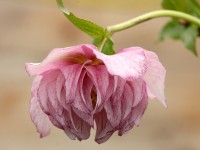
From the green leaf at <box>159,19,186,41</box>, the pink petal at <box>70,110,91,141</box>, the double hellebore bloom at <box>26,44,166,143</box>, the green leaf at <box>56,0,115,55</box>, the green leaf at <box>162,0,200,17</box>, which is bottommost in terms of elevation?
the green leaf at <box>159,19,186,41</box>

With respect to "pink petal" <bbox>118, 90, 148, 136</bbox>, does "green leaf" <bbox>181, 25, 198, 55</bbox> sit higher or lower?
lower

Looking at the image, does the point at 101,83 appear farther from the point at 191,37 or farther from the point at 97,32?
the point at 191,37

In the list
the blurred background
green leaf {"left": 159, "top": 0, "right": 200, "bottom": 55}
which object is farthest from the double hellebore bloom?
the blurred background

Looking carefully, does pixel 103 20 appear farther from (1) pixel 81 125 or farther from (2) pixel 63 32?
(1) pixel 81 125

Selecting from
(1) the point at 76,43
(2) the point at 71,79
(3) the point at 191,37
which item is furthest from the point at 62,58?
(1) the point at 76,43

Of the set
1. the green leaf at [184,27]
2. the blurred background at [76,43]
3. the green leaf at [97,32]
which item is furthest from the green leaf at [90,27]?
the blurred background at [76,43]

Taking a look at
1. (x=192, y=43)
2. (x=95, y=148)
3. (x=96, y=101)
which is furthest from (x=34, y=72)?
(x=95, y=148)

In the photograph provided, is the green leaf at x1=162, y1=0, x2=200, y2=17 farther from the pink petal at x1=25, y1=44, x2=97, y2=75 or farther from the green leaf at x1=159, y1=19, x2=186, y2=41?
the pink petal at x1=25, y1=44, x2=97, y2=75
